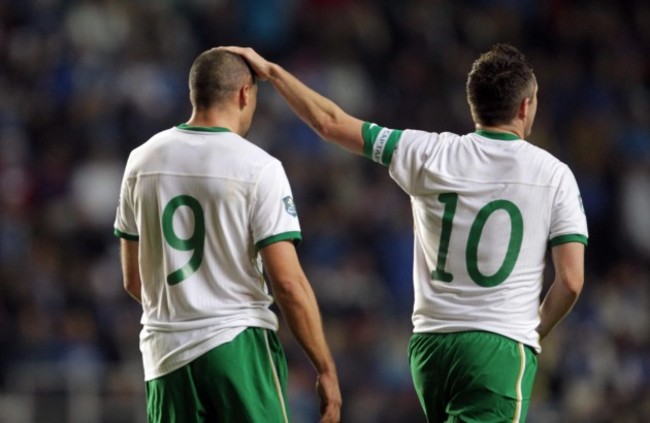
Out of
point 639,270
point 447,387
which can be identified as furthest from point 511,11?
point 447,387

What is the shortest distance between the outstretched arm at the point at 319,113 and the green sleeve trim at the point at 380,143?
0.03 metres

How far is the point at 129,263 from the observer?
5.19 metres

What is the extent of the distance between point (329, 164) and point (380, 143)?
702 cm

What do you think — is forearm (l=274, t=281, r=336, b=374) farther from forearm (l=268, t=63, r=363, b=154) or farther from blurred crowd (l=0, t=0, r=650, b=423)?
blurred crowd (l=0, t=0, r=650, b=423)

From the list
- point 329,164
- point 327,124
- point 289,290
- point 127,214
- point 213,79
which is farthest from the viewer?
point 329,164

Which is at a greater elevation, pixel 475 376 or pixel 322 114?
pixel 322 114

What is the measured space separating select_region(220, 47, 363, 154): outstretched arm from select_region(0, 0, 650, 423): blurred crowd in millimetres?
5233

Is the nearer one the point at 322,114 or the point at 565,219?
the point at 565,219

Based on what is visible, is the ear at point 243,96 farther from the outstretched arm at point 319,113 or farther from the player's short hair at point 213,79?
the outstretched arm at point 319,113

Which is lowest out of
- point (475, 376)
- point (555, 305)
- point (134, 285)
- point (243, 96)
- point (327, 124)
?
point (475, 376)

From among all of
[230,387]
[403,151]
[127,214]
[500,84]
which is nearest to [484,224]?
[403,151]

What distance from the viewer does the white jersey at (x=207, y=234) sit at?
4.82 m

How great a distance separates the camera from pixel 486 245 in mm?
5055

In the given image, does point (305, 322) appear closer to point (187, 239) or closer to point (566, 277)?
point (187, 239)
